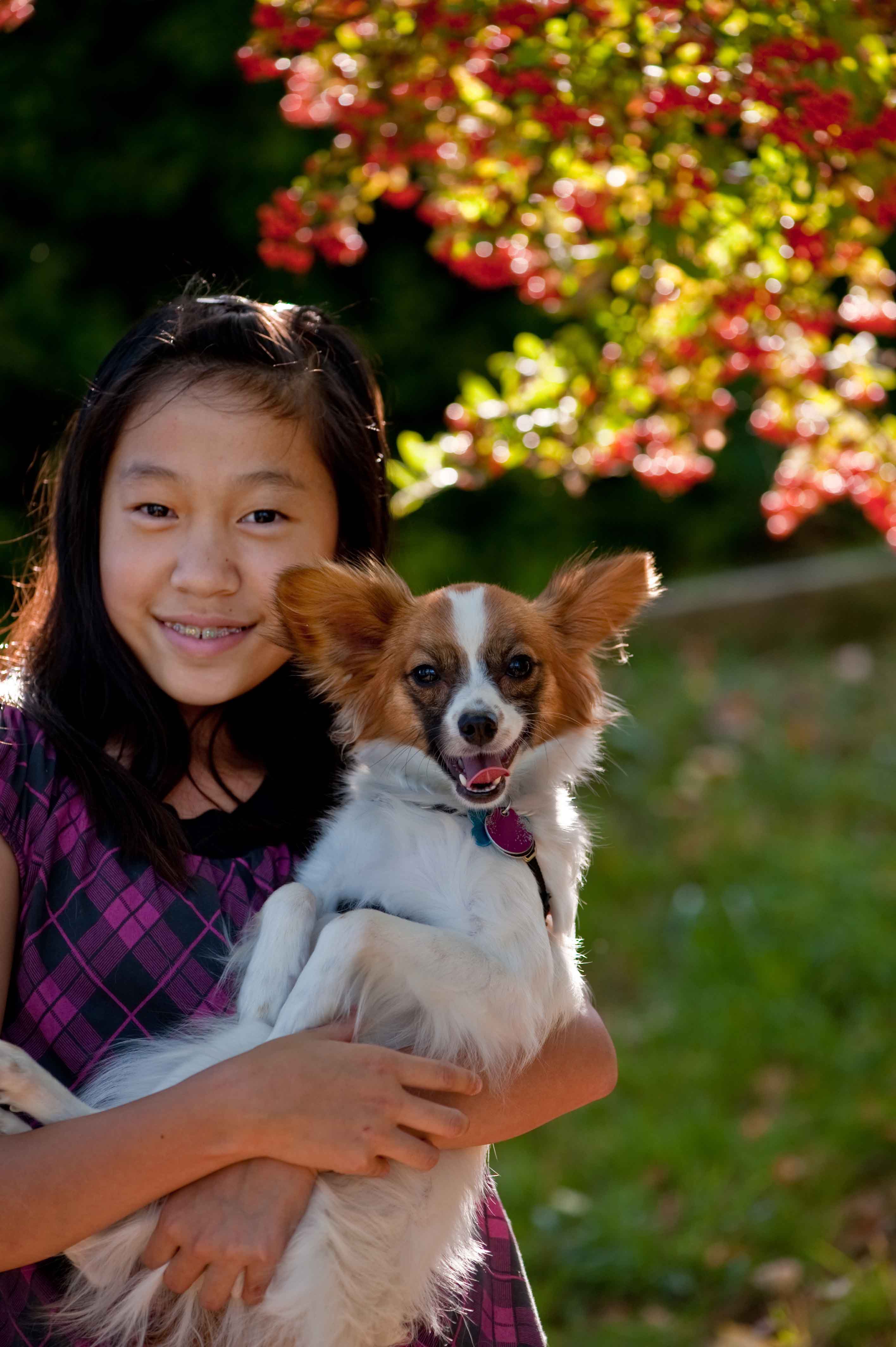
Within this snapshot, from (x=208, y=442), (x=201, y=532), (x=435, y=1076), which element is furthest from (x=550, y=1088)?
(x=208, y=442)

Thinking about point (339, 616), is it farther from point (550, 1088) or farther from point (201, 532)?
point (550, 1088)

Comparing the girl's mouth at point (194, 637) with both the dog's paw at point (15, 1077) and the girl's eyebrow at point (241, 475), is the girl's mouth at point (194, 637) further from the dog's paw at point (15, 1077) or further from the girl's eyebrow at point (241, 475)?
the dog's paw at point (15, 1077)

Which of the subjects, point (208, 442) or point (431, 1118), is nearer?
point (431, 1118)

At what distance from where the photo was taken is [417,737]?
241 centimetres

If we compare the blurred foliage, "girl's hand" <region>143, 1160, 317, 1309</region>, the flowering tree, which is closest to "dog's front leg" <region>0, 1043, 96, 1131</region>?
"girl's hand" <region>143, 1160, 317, 1309</region>

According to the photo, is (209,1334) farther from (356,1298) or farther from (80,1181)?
(80,1181)

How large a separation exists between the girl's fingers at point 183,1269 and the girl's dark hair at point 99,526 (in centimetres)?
63

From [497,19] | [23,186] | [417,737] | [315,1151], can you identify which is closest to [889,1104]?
[417,737]

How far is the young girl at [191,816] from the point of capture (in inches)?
73.0

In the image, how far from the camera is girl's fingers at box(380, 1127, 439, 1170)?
74.7 inches

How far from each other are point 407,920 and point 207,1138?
463mm

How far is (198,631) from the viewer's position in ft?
7.61

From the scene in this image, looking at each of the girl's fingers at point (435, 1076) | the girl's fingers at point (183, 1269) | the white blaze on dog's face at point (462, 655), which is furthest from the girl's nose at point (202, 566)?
the girl's fingers at point (183, 1269)

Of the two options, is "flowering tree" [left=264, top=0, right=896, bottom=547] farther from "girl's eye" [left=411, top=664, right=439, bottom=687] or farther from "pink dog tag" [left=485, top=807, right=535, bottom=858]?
"pink dog tag" [left=485, top=807, right=535, bottom=858]
